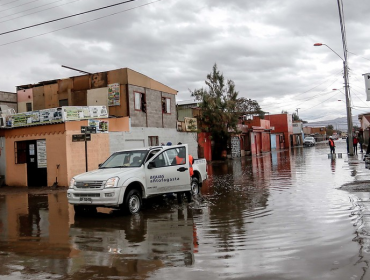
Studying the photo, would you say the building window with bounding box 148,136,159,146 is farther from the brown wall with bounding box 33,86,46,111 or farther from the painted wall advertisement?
the brown wall with bounding box 33,86,46,111

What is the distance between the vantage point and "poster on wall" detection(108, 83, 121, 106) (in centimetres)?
2345

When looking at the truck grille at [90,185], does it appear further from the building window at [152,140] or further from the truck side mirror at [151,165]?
the building window at [152,140]

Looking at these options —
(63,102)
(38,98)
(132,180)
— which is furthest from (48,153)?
(132,180)

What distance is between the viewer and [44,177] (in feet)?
63.7

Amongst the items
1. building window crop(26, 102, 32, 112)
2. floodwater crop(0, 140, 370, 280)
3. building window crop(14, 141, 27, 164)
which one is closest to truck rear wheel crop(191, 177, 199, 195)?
floodwater crop(0, 140, 370, 280)

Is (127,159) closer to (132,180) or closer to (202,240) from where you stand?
(132,180)

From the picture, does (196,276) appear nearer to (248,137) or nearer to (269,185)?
(269,185)

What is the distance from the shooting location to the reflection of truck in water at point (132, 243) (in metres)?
5.53

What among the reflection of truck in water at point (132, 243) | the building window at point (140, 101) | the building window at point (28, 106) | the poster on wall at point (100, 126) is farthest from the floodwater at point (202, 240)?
the building window at point (28, 106)

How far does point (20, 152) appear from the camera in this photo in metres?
20.3

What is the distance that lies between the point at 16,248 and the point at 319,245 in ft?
18.0

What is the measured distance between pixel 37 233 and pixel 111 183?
80.9 inches

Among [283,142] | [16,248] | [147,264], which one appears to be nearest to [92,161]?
[16,248]

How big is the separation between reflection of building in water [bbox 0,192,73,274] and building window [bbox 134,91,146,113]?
11290 millimetres
